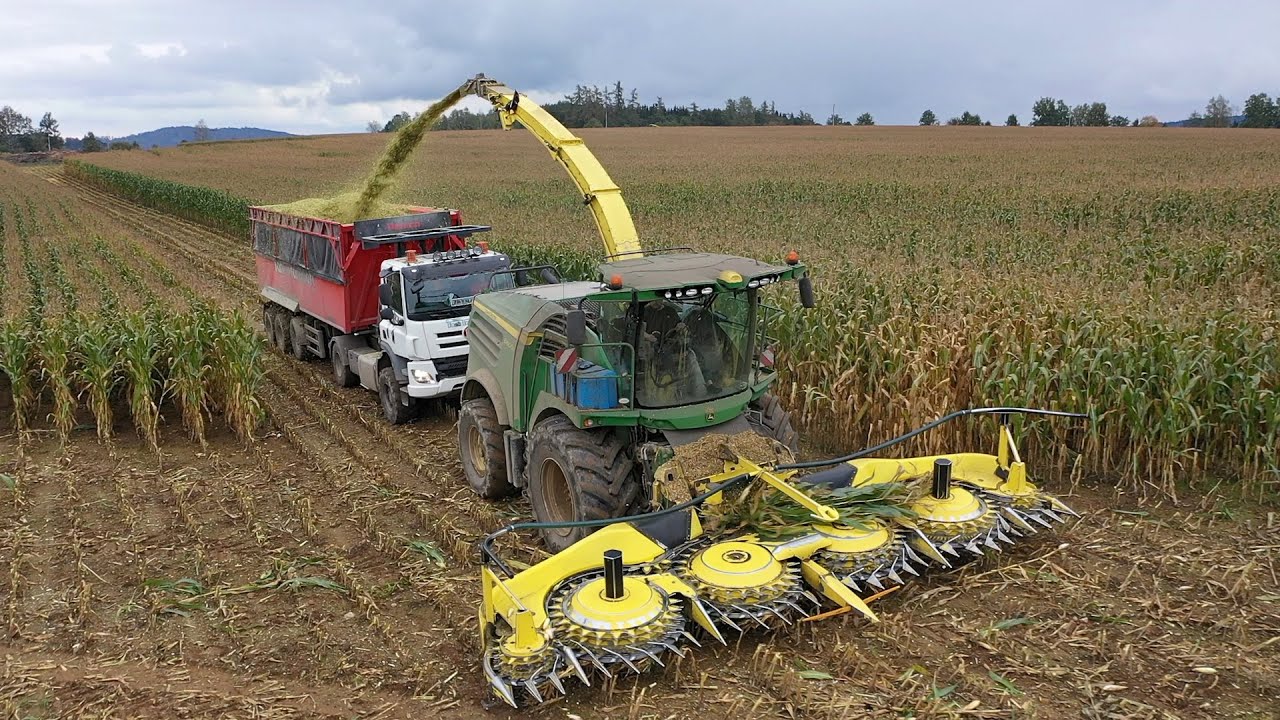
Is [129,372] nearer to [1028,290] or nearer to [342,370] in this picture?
[342,370]

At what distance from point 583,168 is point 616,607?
204 inches

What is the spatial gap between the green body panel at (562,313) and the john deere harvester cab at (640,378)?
0.05 ft

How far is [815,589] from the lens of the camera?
5148 millimetres

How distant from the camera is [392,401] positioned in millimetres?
9891

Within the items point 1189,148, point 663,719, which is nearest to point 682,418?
point 663,719

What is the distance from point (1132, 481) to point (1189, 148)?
36.5m

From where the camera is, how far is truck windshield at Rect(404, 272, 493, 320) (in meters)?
9.66

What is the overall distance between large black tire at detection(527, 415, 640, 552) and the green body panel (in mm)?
165

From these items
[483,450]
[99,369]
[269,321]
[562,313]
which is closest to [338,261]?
[99,369]

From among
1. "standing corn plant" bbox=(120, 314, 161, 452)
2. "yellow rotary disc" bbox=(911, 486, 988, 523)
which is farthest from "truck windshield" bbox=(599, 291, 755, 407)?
"standing corn plant" bbox=(120, 314, 161, 452)

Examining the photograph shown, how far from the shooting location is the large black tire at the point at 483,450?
7.42m

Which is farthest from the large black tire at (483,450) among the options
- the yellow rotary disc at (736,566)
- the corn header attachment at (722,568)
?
the yellow rotary disc at (736,566)

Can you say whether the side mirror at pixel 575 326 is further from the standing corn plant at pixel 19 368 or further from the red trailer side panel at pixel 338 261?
the standing corn plant at pixel 19 368

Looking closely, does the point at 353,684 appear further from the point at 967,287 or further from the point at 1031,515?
the point at 967,287
